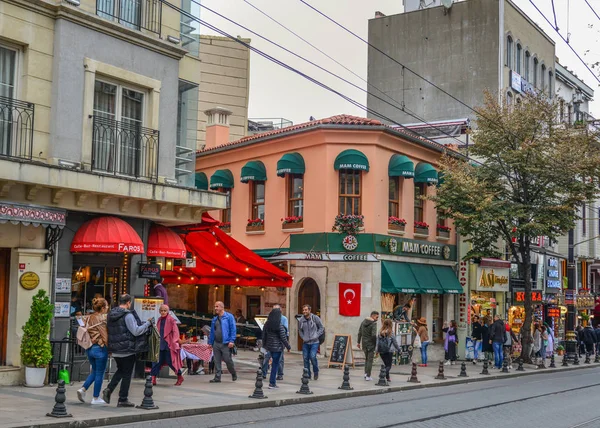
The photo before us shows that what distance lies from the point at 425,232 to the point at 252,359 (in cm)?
888

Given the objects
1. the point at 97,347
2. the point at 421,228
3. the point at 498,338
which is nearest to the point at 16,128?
the point at 97,347

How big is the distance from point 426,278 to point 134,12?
1527cm

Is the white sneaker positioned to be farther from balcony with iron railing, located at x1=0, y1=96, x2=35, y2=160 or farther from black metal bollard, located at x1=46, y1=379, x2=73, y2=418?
balcony with iron railing, located at x1=0, y1=96, x2=35, y2=160

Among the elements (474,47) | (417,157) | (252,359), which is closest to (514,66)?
(474,47)

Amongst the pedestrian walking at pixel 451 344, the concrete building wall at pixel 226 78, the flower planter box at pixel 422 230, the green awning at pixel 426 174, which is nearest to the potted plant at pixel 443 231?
the flower planter box at pixel 422 230

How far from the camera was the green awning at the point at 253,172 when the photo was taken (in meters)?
29.1

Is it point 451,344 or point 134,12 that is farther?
point 451,344

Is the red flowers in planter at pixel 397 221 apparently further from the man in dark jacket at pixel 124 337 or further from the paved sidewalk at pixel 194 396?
the man in dark jacket at pixel 124 337

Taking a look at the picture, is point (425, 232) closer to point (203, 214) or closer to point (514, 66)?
point (203, 214)

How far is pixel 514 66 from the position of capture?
40.7 metres

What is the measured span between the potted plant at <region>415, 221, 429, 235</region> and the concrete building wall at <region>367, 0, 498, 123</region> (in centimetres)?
1243

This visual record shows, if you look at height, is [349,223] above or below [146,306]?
above

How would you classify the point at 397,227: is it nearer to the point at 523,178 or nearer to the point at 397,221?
the point at 397,221

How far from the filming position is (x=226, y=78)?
163ft
